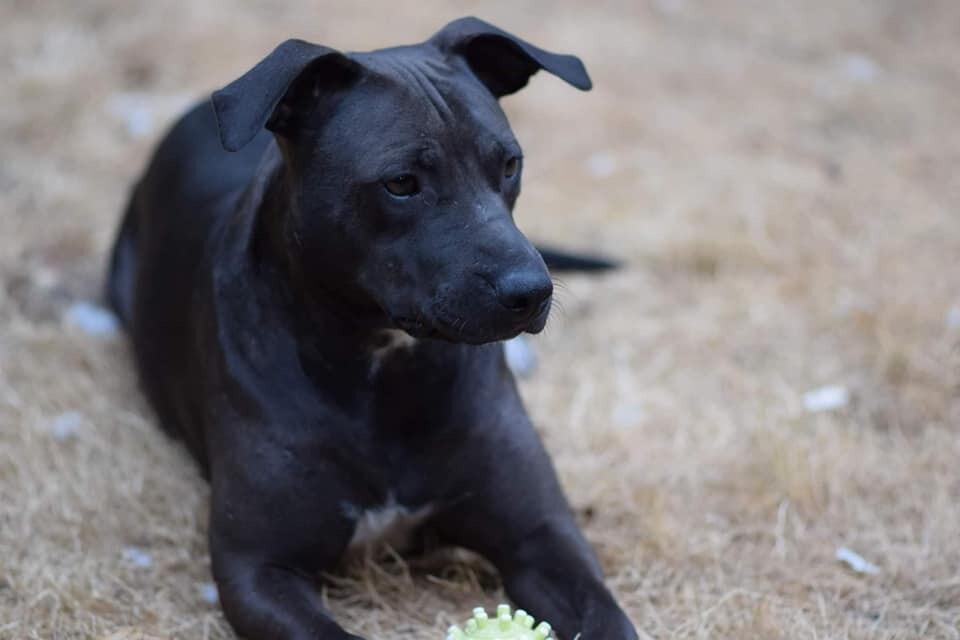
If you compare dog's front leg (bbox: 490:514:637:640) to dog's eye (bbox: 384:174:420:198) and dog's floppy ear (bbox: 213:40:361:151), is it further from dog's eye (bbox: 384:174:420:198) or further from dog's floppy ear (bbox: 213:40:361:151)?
dog's floppy ear (bbox: 213:40:361:151)

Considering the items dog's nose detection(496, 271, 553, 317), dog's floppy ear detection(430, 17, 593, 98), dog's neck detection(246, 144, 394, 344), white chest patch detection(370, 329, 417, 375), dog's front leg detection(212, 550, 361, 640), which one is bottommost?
dog's front leg detection(212, 550, 361, 640)

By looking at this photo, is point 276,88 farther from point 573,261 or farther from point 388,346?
point 573,261

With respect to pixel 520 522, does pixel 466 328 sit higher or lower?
higher

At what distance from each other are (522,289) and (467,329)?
0.16 m

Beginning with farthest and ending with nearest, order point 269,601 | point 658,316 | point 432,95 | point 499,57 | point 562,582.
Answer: point 658,316 → point 499,57 → point 562,582 → point 269,601 → point 432,95

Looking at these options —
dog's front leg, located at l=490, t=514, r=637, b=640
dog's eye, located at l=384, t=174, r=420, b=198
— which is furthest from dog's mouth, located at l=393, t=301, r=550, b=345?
dog's front leg, located at l=490, t=514, r=637, b=640

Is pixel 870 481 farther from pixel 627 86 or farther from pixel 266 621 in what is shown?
pixel 627 86

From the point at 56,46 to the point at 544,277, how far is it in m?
5.06

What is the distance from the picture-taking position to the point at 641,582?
11.4 ft

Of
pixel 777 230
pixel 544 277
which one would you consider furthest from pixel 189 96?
pixel 544 277

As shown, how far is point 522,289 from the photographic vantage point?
2.73 meters

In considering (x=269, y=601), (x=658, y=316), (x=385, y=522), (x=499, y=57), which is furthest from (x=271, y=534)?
(x=658, y=316)

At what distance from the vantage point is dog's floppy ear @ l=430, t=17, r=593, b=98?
3197 mm

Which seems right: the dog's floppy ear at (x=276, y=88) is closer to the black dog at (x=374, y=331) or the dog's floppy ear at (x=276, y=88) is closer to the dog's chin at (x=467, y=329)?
the black dog at (x=374, y=331)
